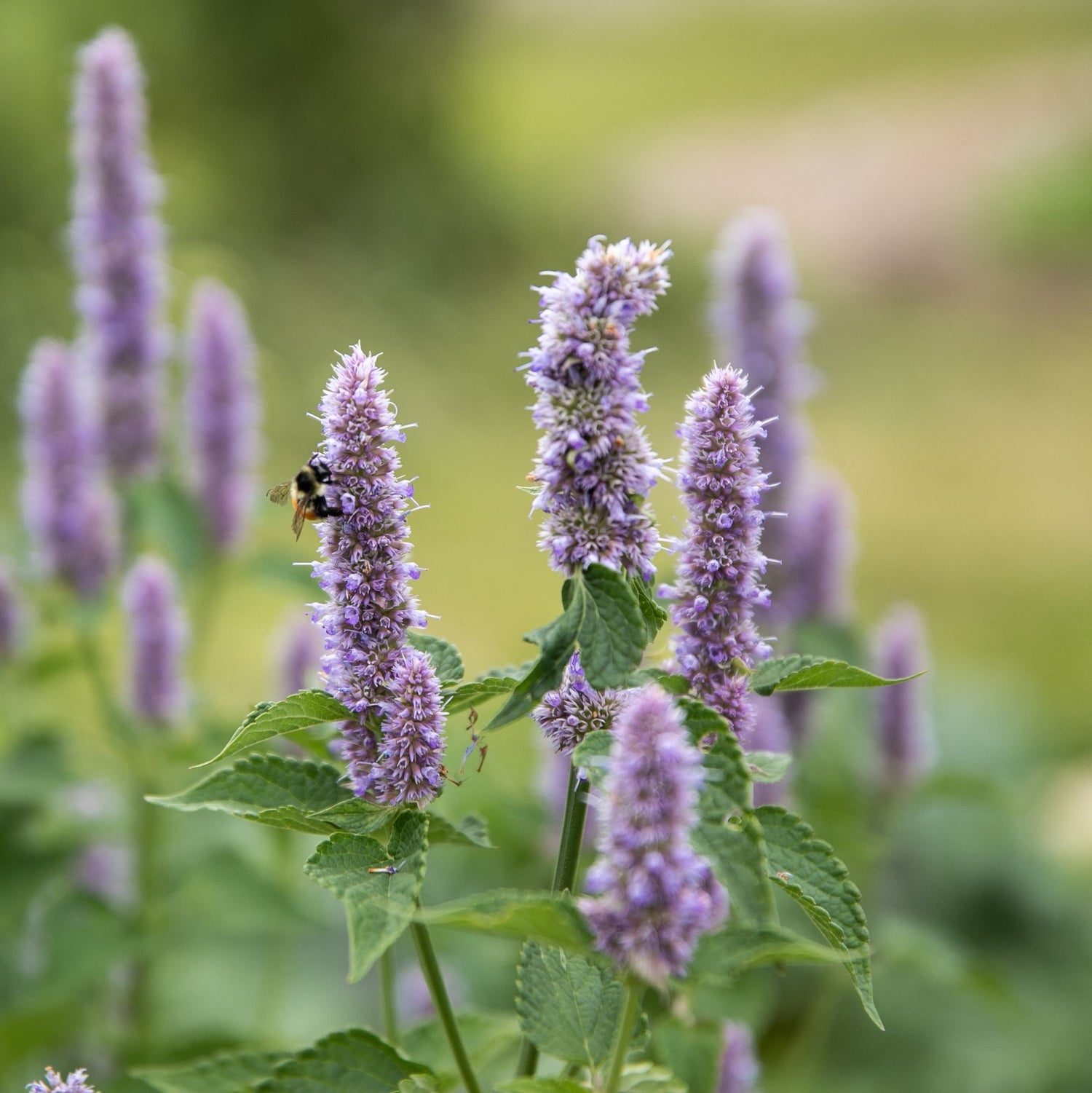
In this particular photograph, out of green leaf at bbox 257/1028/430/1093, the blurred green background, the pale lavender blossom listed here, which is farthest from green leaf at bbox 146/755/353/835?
the blurred green background

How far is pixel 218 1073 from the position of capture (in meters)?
1.20

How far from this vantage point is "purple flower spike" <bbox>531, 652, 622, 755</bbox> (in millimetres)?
1048

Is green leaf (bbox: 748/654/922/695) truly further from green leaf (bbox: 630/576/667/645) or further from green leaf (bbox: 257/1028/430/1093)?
green leaf (bbox: 257/1028/430/1093)

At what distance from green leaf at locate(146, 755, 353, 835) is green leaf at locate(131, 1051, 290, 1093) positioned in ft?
0.81

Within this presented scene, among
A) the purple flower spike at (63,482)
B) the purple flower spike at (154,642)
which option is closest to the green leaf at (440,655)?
the purple flower spike at (154,642)

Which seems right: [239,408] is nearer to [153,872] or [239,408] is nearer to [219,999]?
[153,872]

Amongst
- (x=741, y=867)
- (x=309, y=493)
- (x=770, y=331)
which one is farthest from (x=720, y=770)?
(x=770, y=331)

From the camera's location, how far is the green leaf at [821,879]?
3.20ft

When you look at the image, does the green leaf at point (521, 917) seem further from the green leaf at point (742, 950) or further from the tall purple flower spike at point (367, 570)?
the tall purple flower spike at point (367, 570)

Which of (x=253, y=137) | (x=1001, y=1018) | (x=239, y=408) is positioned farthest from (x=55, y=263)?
(x=1001, y=1018)

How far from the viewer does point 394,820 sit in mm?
1048

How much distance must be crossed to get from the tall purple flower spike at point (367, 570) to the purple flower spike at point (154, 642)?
47.4 inches

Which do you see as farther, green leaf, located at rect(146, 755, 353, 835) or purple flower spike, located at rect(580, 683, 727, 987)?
green leaf, located at rect(146, 755, 353, 835)

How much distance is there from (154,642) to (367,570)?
1.31 m
